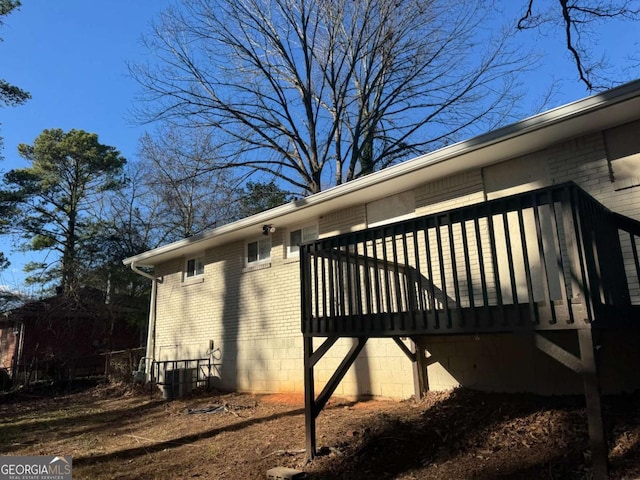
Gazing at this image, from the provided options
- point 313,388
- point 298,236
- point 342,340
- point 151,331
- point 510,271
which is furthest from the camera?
point 151,331

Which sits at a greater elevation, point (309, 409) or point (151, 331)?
point (151, 331)

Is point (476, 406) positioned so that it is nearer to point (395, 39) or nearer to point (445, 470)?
point (445, 470)

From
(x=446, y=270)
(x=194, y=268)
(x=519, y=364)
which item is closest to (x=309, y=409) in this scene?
(x=519, y=364)

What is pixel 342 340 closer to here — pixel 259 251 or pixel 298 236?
pixel 298 236

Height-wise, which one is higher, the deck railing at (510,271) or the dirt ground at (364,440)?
the deck railing at (510,271)

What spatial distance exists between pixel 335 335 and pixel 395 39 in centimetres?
1242

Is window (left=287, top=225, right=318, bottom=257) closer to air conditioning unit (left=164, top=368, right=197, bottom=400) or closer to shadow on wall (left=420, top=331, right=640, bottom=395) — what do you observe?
shadow on wall (left=420, top=331, right=640, bottom=395)

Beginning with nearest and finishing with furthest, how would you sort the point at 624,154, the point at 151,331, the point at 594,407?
the point at 594,407
the point at 624,154
the point at 151,331

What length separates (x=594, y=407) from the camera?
3375 mm

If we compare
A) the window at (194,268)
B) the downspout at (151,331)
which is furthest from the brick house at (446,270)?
the downspout at (151,331)

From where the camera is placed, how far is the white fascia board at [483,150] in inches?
204

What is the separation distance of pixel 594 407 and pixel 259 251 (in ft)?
27.3

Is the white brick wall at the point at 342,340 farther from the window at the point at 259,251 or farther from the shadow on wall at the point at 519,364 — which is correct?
the window at the point at 259,251

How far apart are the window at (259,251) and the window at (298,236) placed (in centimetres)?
73
